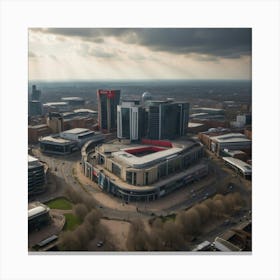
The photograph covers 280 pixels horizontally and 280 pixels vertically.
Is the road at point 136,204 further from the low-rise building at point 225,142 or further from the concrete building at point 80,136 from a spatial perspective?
the concrete building at point 80,136

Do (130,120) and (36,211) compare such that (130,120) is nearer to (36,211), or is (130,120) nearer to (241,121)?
(241,121)

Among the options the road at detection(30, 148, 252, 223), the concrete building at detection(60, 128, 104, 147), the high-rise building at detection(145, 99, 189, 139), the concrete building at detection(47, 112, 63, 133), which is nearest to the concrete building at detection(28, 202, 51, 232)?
the road at detection(30, 148, 252, 223)

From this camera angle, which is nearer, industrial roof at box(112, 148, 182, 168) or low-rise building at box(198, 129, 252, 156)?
industrial roof at box(112, 148, 182, 168)

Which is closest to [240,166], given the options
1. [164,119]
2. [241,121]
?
[164,119]

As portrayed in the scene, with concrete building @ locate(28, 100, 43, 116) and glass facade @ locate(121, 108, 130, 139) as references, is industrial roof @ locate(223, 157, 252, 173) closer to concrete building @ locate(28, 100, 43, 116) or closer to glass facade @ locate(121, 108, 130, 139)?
glass facade @ locate(121, 108, 130, 139)

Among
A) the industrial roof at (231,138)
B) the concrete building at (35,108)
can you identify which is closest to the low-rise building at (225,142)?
the industrial roof at (231,138)

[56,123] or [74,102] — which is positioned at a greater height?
[74,102]
